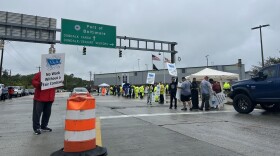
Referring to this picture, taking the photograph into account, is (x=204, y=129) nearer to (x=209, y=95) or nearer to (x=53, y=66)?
(x=53, y=66)

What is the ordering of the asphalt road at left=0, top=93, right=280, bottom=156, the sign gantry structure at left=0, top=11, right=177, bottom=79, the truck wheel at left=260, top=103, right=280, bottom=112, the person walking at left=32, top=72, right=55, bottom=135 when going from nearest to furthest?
1. the asphalt road at left=0, top=93, right=280, bottom=156
2. the person walking at left=32, top=72, right=55, bottom=135
3. the truck wheel at left=260, top=103, right=280, bottom=112
4. the sign gantry structure at left=0, top=11, right=177, bottom=79

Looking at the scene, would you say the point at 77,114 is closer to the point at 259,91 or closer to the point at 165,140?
the point at 165,140

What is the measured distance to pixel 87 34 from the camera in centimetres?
2522

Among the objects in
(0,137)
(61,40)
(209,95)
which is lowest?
(0,137)

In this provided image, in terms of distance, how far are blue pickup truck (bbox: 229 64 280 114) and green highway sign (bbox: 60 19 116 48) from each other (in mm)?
16590

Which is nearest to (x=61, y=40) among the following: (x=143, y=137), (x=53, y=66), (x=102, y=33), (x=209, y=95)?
(x=102, y=33)

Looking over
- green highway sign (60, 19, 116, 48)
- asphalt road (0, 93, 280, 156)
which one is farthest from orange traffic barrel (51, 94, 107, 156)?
green highway sign (60, 19, 116, 48)

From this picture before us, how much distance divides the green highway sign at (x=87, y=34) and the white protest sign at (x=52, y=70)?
60.2 feet

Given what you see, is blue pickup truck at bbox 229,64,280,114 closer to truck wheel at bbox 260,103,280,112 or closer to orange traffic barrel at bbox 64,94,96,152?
truck wheel at bbox 260,103,280,112

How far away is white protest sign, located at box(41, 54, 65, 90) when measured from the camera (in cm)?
657

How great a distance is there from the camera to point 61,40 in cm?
2434

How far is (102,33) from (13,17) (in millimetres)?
8031

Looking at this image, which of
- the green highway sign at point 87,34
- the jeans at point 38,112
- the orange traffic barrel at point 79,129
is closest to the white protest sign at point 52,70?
the jeans at point 38,112

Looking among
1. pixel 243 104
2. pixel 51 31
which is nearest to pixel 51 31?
pixel 51 31
